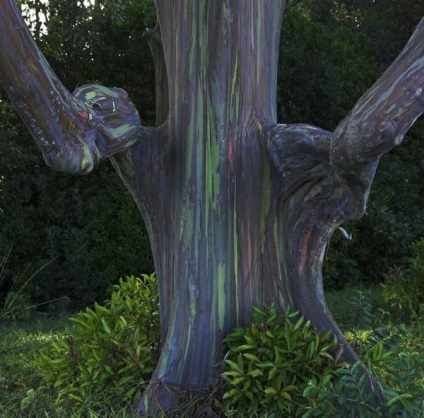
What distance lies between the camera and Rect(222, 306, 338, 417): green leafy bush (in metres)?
3.69

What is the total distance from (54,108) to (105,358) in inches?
63.9

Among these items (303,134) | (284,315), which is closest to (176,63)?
(303,134)

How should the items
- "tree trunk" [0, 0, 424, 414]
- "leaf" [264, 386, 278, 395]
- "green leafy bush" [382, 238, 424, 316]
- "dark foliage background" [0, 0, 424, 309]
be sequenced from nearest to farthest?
1. "leaf" [264, 386, 278, 395]
2. "tree trunk" [0, 0, 424, 414]
3. "green leafy bush" [382, 238, 424, 316]
4. "dark foliage background" [0, 0, 424, 309]

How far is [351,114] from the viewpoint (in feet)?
10.9

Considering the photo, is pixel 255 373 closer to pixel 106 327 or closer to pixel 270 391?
pixel 270 391

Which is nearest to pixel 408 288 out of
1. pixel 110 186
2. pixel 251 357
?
pixel 110 186

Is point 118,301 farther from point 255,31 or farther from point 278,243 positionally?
point 255,31

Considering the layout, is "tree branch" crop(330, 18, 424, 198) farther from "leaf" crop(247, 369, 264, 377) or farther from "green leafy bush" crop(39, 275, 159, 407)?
"green leafy bush" crop(39, 275, 159, 407)

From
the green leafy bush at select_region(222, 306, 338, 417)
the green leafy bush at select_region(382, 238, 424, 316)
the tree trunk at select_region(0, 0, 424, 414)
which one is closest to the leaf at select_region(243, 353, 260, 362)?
the green leafy bush at select_region(222, 306, 338, 417)

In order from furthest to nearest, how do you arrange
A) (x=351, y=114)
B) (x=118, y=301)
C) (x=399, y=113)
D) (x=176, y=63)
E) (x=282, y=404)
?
(x=118, y=301) → (x=176, y=63) → (x=282, y=404) → (x=351, y=114) → (x=399, y=113)

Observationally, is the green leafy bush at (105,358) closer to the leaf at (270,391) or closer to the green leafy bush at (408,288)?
the leaf at (270,391)

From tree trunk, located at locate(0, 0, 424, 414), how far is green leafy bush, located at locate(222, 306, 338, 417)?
0.75 ft

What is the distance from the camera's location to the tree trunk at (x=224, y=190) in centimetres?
397

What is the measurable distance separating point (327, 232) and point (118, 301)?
5.13 feet
